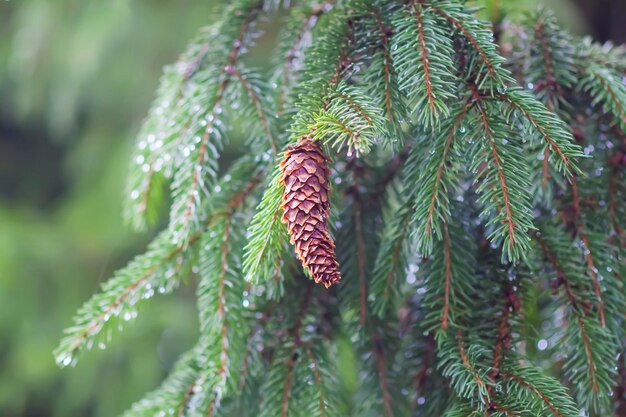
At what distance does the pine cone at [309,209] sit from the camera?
68 centimetres

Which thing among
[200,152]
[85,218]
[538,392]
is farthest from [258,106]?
[85,218]

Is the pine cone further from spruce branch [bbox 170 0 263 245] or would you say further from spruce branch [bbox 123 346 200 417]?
spruce branch [bbox 123 346 200 417]

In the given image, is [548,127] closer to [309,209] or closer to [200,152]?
[309,209]

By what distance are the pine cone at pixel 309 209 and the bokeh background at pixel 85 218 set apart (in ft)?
5.44

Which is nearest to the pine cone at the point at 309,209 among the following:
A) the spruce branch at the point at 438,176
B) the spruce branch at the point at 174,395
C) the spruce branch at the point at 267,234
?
the spruce branch at the point at 267,234

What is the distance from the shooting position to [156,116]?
108 centimetres

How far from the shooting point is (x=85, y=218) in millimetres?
2615

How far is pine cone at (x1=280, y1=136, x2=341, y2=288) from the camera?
68 centimetres

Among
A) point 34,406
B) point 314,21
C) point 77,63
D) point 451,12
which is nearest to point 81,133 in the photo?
point 77,63

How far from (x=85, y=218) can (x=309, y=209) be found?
2120 mm

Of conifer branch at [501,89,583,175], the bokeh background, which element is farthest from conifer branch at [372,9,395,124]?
the bokeh background

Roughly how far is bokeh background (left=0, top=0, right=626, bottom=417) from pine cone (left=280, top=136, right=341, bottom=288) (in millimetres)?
1659

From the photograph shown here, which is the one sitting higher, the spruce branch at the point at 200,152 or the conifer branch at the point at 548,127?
the conifer branch at the point at 548,127

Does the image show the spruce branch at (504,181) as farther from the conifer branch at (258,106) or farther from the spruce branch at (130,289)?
the spruce branch at (130,289)
